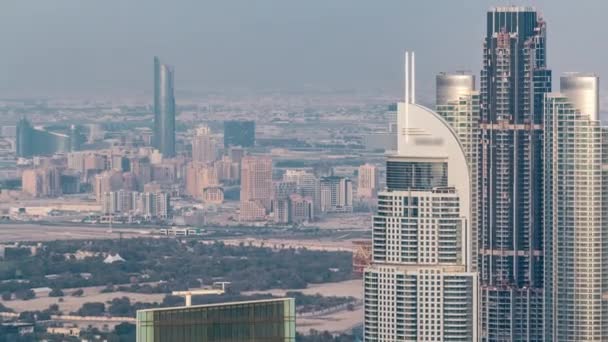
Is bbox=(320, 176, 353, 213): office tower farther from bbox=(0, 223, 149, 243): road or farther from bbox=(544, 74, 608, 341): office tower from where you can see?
bbox=(544, 74, 608, 341): office tower

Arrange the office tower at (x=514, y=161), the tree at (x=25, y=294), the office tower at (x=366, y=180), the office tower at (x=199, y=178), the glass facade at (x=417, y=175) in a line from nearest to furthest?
the glass facade at (x=417, y=175)
the office tower at (x=514, y=161)
the office tower at (x=366, y=180)
the tree at (x=25, y=294)
the office tower at (x=199, y=178)

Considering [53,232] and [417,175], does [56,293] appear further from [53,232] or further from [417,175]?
[417,175]

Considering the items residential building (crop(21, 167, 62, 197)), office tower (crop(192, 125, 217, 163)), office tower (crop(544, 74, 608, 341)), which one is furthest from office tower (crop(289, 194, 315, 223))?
office tower (crop(544, 74, 608, 341))

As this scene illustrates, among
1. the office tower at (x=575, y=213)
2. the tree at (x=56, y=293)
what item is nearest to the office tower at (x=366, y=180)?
the office tower at (x=575, y=213)

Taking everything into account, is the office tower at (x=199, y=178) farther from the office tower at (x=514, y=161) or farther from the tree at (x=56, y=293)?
the office tower at (x=514, y=161)

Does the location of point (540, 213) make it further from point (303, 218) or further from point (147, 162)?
point (147, 162)

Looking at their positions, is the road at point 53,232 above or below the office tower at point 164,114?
below
